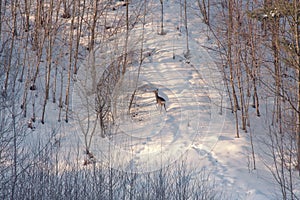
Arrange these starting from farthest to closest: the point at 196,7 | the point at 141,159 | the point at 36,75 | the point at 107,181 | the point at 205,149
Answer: the point at 196,7 < the point at 36,75 < the point at 205,149 < the point at 141,159 < the point at 107,181

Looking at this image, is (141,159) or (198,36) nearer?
(141,159)

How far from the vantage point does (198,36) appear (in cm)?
1575

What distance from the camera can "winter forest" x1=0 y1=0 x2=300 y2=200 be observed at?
26.3ft

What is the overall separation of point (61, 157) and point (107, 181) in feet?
7.76

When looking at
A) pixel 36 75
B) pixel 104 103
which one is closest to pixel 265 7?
pixel 104 103

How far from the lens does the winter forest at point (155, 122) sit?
26.3ft

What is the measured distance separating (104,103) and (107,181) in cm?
254

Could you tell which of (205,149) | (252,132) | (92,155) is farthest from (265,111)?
(92,155)

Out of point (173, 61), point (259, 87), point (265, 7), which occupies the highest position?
point (265, 7)

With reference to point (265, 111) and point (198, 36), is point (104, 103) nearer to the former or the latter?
Answer: point (265, 111)

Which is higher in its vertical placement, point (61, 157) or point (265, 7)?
point (265, 7)

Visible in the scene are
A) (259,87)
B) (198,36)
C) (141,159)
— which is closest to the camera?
(141,159)

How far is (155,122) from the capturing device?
37.1 feet

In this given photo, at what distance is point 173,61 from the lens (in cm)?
1256
